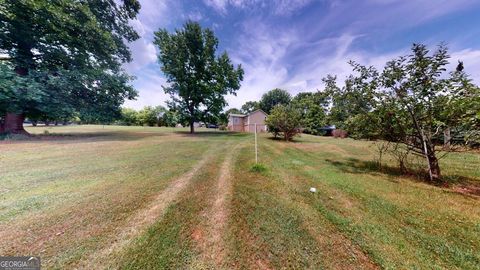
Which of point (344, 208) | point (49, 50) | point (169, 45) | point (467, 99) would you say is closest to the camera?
point (344, 208)

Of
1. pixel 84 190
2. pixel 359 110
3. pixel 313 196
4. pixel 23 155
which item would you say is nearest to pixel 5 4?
pixel 23 155

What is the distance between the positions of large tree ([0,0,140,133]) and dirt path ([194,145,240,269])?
16.1 metres

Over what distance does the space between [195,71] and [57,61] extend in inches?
540

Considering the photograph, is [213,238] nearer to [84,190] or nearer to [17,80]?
[84,190]

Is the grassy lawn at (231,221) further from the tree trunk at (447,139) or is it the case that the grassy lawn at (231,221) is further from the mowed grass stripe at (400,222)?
the tree trunk at (447,139)

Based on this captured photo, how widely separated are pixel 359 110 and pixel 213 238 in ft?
24.9

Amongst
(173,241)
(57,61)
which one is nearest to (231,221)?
(173,241)

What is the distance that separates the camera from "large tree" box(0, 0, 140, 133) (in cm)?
1105

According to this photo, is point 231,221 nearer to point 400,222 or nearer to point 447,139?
point 400,222

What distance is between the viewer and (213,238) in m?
2.71

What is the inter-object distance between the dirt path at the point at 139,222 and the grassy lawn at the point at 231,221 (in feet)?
0.06

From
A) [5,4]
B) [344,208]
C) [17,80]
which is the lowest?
[344,208]

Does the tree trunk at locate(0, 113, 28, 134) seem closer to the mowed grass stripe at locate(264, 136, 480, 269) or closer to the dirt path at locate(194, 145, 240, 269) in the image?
the dirt path at locate(194, 145, 240, 269)

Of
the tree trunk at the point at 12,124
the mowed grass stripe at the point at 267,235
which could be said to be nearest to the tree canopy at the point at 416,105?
the mowed grass stripe at the point at 267,235
